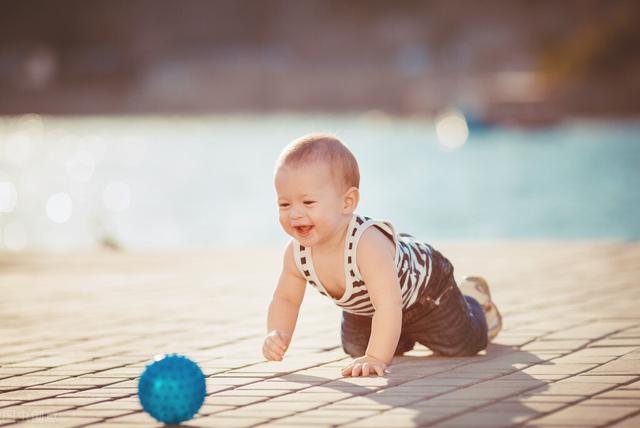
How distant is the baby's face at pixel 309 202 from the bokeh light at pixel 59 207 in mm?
26581

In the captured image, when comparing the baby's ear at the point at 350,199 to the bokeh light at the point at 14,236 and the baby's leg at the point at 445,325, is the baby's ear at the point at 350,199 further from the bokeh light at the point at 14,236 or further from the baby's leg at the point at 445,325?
the bokeh light at the point at 14,236

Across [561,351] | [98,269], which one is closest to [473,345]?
[561,351]

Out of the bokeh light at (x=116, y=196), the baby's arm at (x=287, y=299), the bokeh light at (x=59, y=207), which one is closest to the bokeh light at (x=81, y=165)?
the bokeh light at (x=116, y=196)

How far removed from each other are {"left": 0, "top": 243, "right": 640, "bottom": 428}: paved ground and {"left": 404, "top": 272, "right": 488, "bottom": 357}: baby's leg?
0.29 ft

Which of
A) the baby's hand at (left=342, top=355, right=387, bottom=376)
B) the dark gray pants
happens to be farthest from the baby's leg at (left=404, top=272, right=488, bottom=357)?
the baby's hand at (left=342, top=355, right=387, bottom=376)

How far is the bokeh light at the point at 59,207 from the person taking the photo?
3164 cm

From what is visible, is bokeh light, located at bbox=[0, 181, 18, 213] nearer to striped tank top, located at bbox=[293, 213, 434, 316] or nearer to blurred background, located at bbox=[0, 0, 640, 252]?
blurred background, located at bbox=[0, 0, 640, 252]

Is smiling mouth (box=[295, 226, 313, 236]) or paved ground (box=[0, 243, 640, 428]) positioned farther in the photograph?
smiling mouth (box=[295, 226, 313, 236])

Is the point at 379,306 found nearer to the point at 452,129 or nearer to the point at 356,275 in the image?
the point at 356,275

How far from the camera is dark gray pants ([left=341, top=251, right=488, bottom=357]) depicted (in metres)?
4.87

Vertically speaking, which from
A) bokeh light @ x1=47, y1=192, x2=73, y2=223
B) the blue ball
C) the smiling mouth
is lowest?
the blue ball

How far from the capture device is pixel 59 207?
117 feet

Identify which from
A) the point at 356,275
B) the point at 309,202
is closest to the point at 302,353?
the point at 356,275

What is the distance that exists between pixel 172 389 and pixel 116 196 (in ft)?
128
